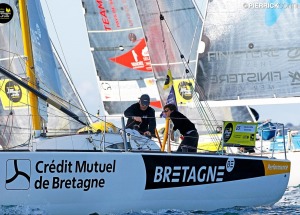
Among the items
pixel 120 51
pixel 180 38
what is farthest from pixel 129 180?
pixel 120 51

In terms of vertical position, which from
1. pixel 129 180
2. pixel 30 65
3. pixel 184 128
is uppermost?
pixel 30 65

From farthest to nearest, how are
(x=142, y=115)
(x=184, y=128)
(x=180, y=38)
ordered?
(x=180, y=38) → (x=142, y=115) → (x=184, y=128)

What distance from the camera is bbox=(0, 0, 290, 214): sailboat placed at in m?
11.9

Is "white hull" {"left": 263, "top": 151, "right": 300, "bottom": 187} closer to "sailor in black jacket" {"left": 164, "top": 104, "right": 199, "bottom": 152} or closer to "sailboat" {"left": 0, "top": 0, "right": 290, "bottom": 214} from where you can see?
"sailboat" {"left": 0, "top": 0, "right": 290, "bottom": 214}

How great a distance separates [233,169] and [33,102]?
2990 millimetres

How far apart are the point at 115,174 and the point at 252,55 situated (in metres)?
11.5

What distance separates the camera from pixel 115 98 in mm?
27328

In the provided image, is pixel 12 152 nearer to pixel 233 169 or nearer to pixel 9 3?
pixel 233 169

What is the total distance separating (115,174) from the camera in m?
12.4

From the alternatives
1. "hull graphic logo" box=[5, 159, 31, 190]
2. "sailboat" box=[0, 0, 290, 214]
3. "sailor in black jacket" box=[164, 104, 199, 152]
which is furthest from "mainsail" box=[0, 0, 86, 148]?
"hull graphic logo" box=[5, 159, 31, 190]

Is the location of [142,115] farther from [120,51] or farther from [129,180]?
[120,51]

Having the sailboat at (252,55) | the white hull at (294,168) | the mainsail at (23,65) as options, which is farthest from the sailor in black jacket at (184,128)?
the sailboat at (252,55)

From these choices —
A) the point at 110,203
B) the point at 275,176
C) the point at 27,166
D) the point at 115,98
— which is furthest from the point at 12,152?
the point at 115,98

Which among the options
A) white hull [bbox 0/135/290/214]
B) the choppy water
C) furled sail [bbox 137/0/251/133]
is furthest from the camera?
furled sail [bbox 137/0/251/133]
